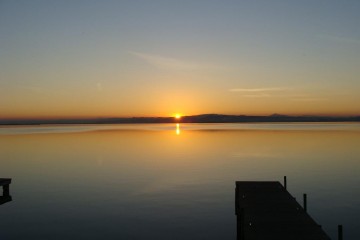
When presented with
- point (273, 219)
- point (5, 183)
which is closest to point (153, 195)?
point (5, 183)

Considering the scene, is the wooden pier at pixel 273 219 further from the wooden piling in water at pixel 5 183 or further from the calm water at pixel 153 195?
the wooden piling in water at pixel 5 183

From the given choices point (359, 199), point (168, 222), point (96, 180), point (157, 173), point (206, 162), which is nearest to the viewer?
point (168, 222)

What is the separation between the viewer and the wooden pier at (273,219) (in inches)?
611

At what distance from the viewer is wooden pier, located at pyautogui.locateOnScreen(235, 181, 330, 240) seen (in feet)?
51.0

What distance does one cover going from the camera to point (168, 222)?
24.1m

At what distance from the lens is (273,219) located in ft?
58.9

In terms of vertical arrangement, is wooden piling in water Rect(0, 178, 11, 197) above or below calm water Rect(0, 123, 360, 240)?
above

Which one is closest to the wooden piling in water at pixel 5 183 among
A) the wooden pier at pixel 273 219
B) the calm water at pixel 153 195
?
the calm water at pixel 153 195

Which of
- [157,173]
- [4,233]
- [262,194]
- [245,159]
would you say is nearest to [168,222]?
[262,194]

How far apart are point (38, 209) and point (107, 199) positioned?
576 centimetres

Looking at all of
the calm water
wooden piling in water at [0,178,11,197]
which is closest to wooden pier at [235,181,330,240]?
the calm water

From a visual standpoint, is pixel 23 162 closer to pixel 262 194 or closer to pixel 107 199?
pixel 107 199

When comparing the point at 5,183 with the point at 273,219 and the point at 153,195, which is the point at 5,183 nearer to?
the point at 153,195

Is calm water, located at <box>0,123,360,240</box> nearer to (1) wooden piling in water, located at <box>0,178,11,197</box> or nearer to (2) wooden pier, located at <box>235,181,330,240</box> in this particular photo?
(1) wooden piling in water, located at <box>0,178,11,197</box>
